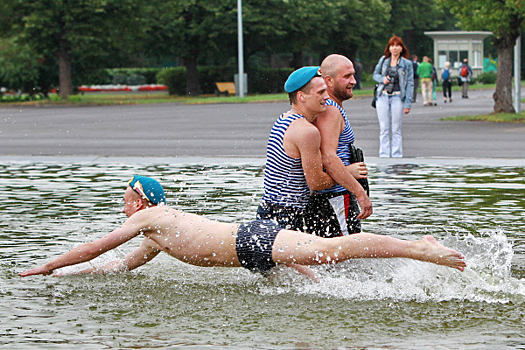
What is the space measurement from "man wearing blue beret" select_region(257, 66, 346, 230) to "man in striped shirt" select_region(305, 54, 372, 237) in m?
0.09

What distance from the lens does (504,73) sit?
80.0 feet

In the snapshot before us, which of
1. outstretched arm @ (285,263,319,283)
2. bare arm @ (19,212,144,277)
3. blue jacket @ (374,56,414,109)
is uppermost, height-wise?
blue jacket @ (374,56,414,109)

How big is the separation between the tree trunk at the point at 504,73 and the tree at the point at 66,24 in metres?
20.4

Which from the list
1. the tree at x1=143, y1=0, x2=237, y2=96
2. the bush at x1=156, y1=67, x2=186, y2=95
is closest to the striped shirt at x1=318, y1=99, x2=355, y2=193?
the tree at x1=143, y1=0, x2=237, y2=96

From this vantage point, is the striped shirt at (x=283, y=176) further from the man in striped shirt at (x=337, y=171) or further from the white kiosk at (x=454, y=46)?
the white kiosk at (x=454, y=46)

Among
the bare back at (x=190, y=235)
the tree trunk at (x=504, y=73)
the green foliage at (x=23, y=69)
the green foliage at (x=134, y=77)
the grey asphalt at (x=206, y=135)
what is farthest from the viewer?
the green foliage at (x=134, y=77)

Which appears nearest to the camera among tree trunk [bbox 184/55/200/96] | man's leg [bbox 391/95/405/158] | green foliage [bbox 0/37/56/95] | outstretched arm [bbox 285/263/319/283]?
outstretched arm [bbox 285/263/319/283]

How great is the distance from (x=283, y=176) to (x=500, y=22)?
18.3 metres

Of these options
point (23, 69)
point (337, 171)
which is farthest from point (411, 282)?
point (23, 69)

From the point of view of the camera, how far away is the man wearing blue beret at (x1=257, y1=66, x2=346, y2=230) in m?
5.65

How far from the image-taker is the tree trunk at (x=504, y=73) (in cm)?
2389

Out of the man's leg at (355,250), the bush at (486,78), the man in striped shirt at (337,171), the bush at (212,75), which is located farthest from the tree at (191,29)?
the man's leg at (355,250)

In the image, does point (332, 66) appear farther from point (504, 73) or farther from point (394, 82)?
point (504, 73)

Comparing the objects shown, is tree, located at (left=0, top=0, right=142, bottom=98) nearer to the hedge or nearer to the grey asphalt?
the hedge
